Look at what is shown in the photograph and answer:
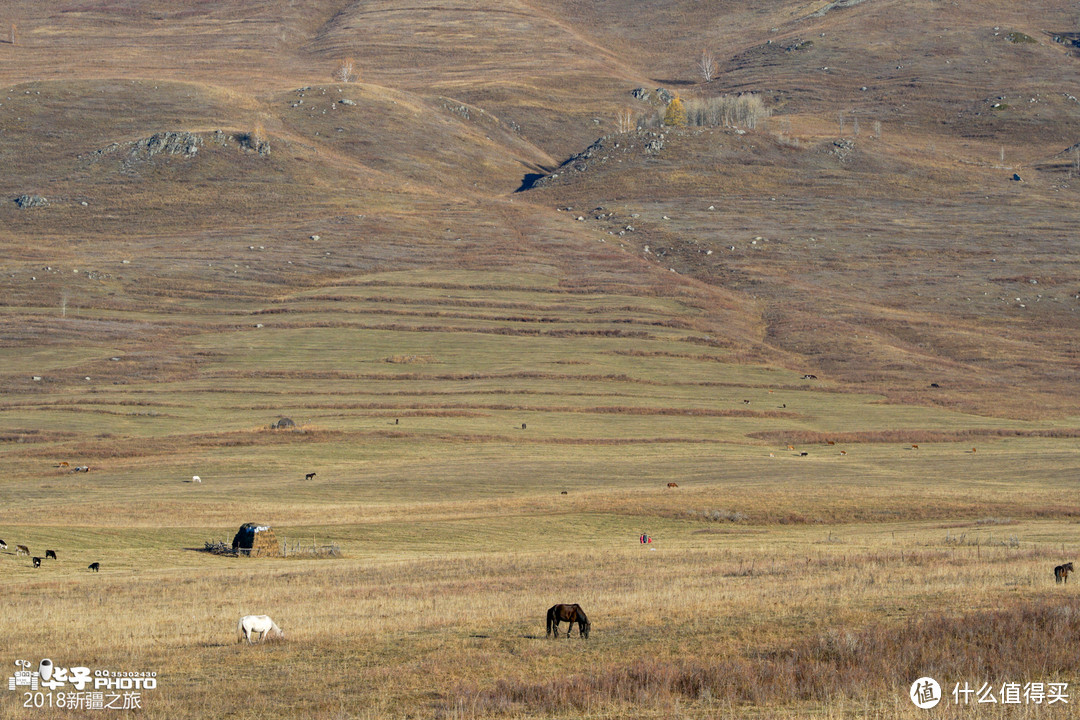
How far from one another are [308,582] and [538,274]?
135 m

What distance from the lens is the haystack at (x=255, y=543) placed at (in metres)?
48.6

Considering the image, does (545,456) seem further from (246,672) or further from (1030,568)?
(246,672)

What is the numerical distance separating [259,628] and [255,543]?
25.8m

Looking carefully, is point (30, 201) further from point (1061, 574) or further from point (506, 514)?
point (1061, 574)

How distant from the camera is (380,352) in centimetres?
13200

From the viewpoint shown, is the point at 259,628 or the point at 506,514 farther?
the point at 506,514

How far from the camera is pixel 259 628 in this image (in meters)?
24.1

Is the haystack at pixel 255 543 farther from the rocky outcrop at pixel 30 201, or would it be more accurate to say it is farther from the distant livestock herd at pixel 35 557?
the rocky outcrop at pixel 30 201

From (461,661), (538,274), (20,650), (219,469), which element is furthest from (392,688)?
(538,274)
